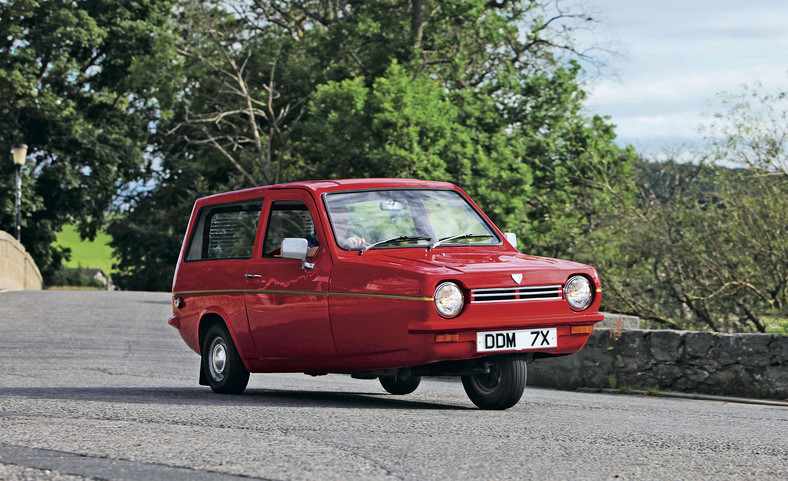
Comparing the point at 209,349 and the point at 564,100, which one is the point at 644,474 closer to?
the point at 209,349

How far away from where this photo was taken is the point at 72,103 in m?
42.8

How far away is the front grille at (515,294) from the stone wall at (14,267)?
24997 millimetres

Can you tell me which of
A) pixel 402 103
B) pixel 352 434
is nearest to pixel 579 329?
pixel 352 434

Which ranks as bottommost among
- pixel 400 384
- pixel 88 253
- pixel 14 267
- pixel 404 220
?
pixel 400 384

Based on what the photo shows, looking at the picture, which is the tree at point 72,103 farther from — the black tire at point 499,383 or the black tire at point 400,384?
the black tire at point 499,383

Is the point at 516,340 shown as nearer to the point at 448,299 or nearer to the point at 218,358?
the point at 448,299

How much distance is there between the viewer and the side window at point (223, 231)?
31.8 ft

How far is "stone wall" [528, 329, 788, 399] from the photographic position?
11.1m

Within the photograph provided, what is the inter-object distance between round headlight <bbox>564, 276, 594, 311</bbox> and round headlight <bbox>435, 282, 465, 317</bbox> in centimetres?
100

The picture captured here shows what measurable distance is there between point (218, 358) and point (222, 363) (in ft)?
0.31

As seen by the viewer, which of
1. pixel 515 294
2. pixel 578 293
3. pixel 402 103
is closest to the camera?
pixel 515 294

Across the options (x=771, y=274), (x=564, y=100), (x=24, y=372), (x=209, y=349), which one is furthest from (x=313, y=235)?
(x=564, y=100)

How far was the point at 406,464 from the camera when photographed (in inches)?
207

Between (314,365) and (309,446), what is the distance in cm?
271
